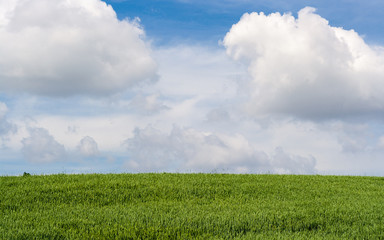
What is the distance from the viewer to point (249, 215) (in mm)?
10117

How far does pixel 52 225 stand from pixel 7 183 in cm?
657

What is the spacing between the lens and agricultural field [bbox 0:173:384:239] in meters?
9.00

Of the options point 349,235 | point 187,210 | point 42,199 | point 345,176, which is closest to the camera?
point 349,235

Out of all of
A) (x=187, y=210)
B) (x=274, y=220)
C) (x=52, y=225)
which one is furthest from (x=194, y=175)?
(x=52, y=225)

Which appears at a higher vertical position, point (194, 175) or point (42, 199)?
point (194, 175)

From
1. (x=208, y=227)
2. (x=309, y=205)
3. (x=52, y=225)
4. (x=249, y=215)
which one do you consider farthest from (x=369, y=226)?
(x=52, y=225)

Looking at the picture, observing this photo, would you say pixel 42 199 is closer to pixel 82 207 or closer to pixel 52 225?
pixel 82 207

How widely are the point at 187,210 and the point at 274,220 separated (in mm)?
2463

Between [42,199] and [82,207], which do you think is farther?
[42,199]

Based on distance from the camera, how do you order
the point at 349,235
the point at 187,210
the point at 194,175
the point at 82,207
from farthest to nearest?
the point at 194,175, the point at 82,207, the point at 187,210, the point at 349,235

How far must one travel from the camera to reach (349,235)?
30.1 feet

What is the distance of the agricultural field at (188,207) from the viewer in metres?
9.00

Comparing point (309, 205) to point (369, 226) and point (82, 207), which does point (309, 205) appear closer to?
point (369, 226)

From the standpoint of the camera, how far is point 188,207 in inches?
447
